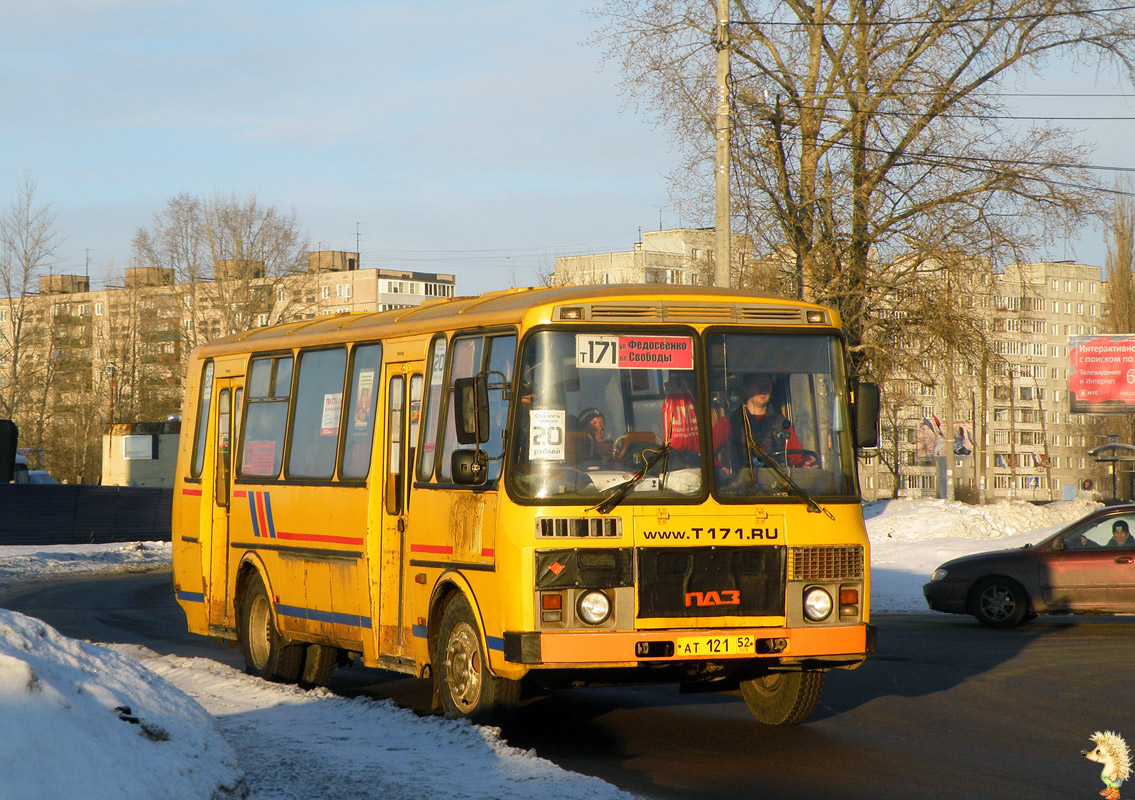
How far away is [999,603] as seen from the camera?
59.3 feet

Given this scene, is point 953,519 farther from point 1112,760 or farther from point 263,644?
point 1112,760

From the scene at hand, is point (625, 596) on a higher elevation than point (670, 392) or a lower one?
lower

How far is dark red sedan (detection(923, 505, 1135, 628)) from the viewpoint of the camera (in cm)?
1745

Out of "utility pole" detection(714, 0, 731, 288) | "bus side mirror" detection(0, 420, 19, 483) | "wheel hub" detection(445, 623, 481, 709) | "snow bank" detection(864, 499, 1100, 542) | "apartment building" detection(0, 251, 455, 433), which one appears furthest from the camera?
"apartment building" detection(0, 251, 455, 433)

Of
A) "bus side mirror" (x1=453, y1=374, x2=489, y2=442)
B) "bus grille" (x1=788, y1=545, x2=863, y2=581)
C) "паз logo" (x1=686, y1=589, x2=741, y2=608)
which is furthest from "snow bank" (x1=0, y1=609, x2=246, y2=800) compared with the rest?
"bus grille" (x1=788, y1=545, x2=863, y2=581)

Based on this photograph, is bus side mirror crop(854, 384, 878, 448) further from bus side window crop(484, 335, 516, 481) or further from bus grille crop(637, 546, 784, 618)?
bus side window crop(484, 335, 516, 481)

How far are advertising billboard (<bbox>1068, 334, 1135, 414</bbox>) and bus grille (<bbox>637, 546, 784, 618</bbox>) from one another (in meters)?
38.7

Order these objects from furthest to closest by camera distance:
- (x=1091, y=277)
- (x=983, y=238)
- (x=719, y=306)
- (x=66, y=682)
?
(x=1091, y=277) → (x=983, y=238) → (x=719, y=306) → (x=66, y=682)

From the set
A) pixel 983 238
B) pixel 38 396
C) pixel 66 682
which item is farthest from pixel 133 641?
pixel 38 396

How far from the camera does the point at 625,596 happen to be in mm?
8883

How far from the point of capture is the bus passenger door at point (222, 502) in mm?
13734

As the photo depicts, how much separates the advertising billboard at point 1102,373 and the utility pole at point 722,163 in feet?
86.4

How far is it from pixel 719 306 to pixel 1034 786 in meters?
3.43

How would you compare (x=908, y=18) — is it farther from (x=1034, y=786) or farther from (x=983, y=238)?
(x=1034, y=786)
